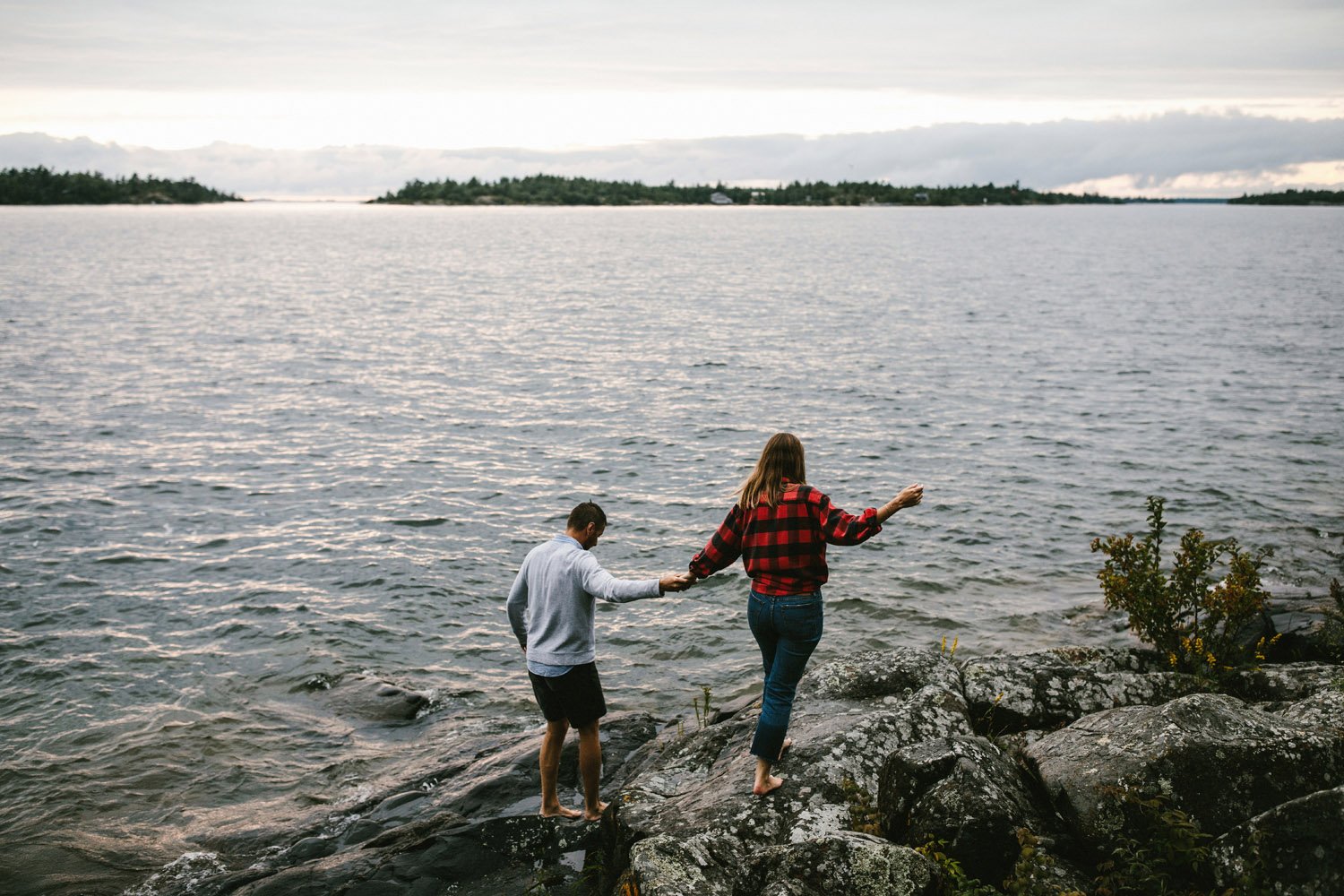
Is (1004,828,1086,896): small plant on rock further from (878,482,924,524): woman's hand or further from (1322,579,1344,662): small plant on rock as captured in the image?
(1322,579,1344,662): small plant on rock

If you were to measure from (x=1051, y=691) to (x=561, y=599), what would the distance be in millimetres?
4814

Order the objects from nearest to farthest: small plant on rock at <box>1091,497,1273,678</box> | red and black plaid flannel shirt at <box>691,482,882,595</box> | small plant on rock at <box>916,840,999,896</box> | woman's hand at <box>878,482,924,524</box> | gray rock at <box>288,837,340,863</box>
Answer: small plant on rock at <box>916,840,999,896</box>
woman's hand at <box>878,482,924,524</box>
red and black plaid flannel shirt at <box>691,482,882,595</box>
gray rock at <box>288,837,340,863</box>
small plant on rock at <box>1091,497,1273,678</box>

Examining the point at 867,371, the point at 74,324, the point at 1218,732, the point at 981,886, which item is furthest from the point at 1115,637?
the point at 74,324

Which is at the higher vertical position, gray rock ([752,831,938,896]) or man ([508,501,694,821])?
man ([508,501,694,821])

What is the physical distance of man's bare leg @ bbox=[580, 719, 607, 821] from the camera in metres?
8.30

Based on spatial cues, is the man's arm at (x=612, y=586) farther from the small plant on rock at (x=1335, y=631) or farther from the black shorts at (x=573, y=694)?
the small plant on rock at (x=1335, y=631)

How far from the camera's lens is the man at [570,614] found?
7.70m

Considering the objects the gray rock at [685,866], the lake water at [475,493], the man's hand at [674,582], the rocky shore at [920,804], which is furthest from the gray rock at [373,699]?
the gray rock at [685,866]

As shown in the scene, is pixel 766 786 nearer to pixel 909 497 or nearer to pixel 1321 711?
pixel 909 497

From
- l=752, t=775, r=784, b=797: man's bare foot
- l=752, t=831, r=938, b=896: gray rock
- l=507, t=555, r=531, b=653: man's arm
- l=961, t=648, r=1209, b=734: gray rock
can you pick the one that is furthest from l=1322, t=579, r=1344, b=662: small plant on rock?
l=507, t=555, r=531, b=653: man's arm

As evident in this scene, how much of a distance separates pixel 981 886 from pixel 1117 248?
444 feet

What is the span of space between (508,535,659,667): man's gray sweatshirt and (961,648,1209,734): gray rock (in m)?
3.84

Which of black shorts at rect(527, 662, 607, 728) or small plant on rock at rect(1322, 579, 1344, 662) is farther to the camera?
small plant on rock at rect(1322, 579, 1344, 662)

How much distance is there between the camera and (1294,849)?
5309 millimetres
